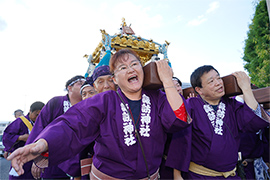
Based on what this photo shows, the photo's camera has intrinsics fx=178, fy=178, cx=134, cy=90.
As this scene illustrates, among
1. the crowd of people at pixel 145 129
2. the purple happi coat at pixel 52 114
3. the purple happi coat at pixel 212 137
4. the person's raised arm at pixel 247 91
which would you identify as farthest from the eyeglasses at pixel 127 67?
the purple happi coat at pixel 52 114

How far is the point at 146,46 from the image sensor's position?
743cm

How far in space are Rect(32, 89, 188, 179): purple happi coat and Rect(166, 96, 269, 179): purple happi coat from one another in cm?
41

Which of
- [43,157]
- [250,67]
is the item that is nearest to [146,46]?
[43,157]

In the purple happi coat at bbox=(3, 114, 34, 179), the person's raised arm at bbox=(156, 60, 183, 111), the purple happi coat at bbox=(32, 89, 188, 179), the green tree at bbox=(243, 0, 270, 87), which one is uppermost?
the green tree at bbox=(243, 0, 270, 87)

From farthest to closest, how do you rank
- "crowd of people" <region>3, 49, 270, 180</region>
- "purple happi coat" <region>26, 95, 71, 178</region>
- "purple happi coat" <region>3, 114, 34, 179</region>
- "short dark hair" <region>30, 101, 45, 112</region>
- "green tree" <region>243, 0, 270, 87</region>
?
"green tree" <region>243, 0, 270, 87</region>, "short dark hair" <region>30, 101, 45, 112</region>, "purple happi coat" <region>3, 114, 34, 179</region>, "purple happi coat" <region>26, 95, 71, 178</region>, "crowd of people" <region>3, 49, 270, 180</region>

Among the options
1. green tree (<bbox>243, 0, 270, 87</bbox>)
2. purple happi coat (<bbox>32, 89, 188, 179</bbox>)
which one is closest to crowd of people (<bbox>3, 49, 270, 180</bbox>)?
purple happi coat (<bbox>32, 89, 188, 179</bbox>)

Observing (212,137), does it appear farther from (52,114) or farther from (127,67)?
(52,114)

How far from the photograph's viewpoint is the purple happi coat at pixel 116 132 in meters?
1.40

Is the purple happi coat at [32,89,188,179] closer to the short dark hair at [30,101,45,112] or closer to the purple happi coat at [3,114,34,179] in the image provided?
the purple happi coat at [3,114,34,179]

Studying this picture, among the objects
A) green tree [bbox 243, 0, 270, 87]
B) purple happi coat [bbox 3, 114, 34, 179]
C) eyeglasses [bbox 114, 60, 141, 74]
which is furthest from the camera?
green tree [bbox 243, 0, 270, 87]

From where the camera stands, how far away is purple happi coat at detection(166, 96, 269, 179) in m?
1.80

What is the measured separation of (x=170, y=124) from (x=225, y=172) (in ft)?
2.98

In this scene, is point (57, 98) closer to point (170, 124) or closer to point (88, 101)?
point (88, 101)

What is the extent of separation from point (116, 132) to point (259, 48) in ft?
39.9
